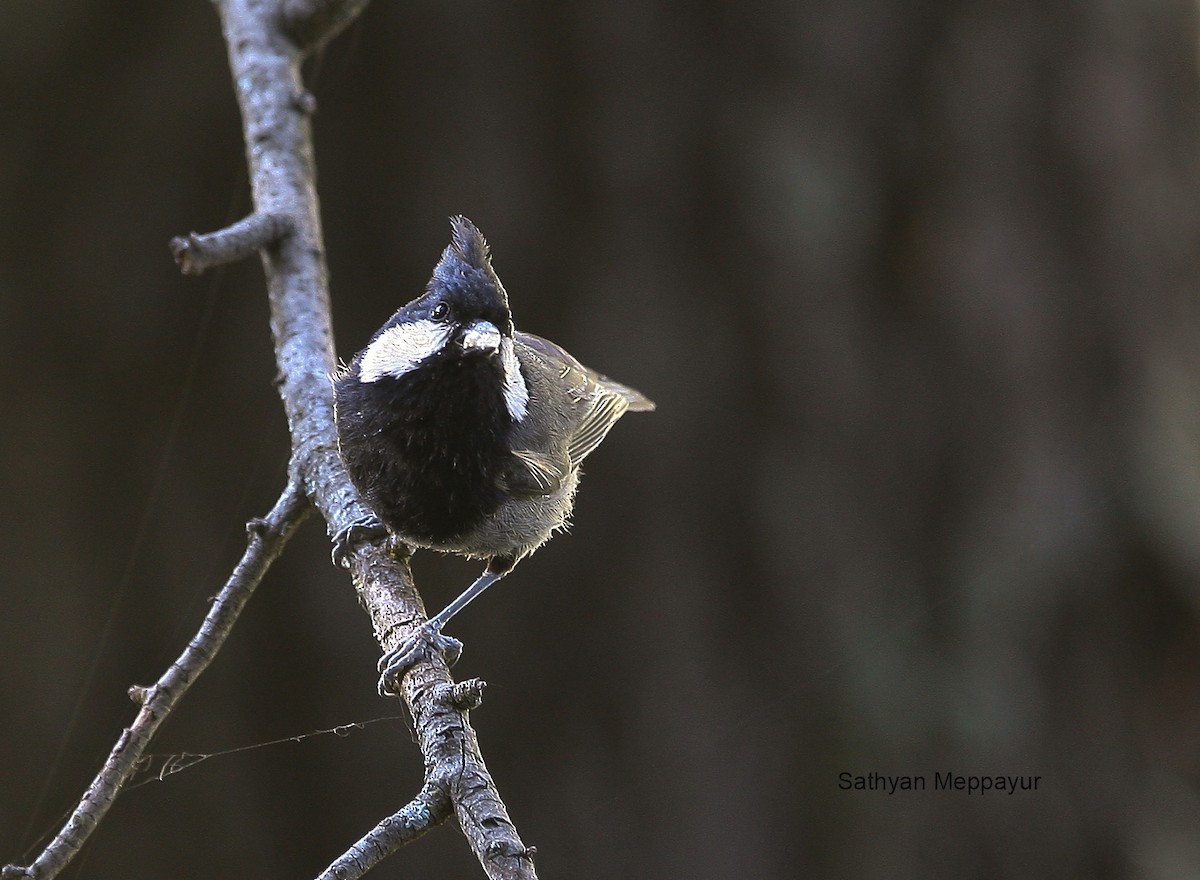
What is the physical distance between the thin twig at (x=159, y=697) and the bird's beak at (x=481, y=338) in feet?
1.77

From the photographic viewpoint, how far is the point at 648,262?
12.5ft

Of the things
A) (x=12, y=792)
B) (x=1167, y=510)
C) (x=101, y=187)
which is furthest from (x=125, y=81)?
(x=1167, y=510)

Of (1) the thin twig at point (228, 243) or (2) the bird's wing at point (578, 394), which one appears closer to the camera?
(1) the thin twig at point (228, 243)

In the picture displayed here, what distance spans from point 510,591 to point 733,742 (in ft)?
3.37

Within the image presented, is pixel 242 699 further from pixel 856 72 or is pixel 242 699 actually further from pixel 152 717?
pixel 856 72

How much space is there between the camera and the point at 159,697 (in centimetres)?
167

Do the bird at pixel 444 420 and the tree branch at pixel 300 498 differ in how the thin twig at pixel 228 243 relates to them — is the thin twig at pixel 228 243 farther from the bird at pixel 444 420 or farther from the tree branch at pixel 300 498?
the bird at pixel 444 420

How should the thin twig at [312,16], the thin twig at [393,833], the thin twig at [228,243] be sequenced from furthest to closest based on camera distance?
the thin twig at [312,16], the thin twig at [228,243], the thin twig at [393,833]

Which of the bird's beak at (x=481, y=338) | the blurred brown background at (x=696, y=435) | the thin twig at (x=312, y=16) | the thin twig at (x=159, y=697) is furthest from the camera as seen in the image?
the blurred brown background at (x=696, y=435)

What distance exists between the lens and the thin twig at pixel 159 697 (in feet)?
4.87

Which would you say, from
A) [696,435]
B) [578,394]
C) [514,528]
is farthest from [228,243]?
[696,435]

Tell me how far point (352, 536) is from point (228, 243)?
697 mm

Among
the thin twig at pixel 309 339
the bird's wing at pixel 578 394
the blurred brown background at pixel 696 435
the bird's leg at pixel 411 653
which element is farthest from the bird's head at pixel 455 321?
the blurred brown background at pixel 696 435

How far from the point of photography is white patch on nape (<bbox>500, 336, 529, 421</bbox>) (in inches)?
90.8
